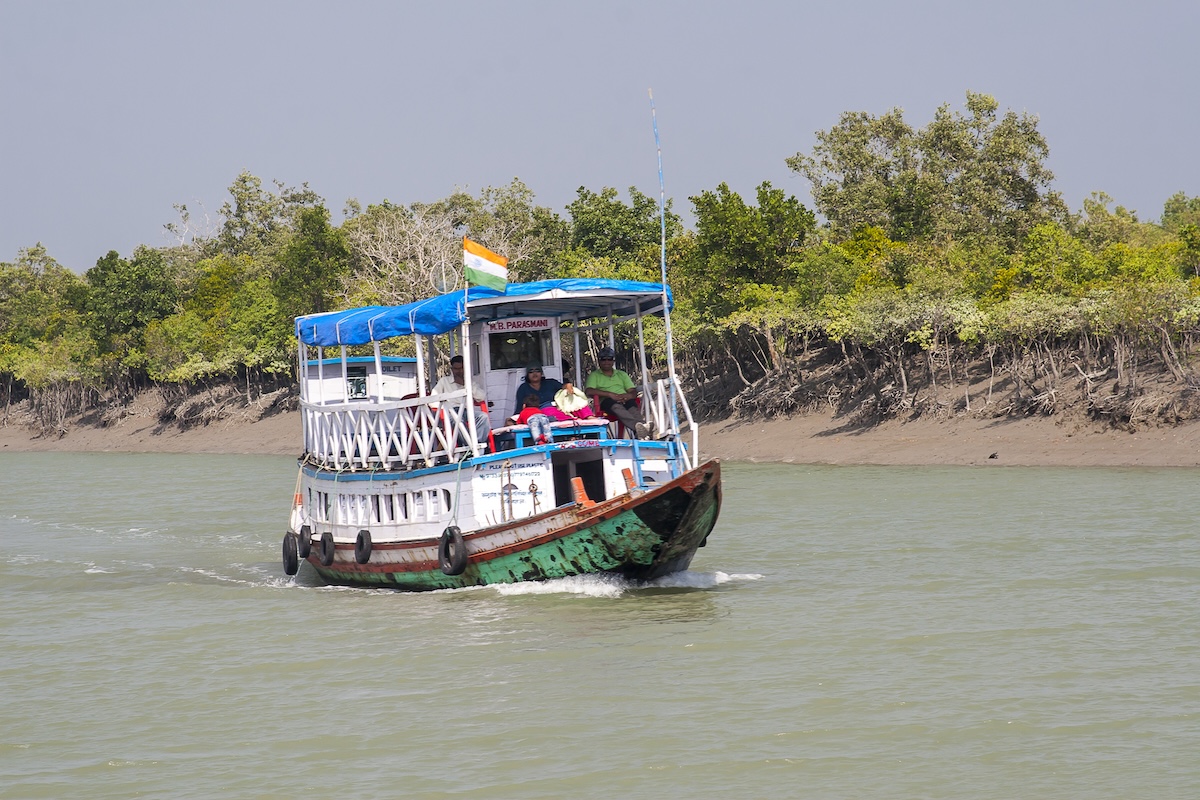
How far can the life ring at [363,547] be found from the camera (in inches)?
653

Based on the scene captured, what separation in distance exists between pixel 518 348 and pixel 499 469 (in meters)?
2.02

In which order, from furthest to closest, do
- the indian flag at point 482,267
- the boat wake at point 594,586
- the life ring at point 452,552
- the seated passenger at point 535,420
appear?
the seated passenger at point 535,420
the life ring at point 452,552
the boat wake at point 594,586
the indian flag at point 482,267

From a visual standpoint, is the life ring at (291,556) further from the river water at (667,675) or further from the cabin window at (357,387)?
the cabin window at (357,387)

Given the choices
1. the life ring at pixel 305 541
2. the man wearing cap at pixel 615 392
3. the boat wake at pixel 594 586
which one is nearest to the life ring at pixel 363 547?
the life ring at pixel 305 541

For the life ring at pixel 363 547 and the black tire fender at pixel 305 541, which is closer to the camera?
the life ring at pixel 363 547

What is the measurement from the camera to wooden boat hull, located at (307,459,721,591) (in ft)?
45.8

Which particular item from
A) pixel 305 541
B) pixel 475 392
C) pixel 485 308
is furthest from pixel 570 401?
pixel 305 541

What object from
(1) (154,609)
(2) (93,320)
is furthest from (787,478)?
(2) (93,320)

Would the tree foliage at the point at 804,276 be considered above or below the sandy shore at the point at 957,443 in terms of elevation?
above

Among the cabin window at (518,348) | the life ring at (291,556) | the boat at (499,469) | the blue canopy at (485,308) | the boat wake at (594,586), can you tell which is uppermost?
the blue canopy at (485,308)

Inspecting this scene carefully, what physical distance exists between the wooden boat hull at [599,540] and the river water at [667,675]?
11.2 inches

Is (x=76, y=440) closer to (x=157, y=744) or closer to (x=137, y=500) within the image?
(x=137, y=500)

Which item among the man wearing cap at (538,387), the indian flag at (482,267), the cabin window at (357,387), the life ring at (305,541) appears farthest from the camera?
the cabin window at (357,387)

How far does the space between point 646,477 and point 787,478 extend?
14371 millimetres
